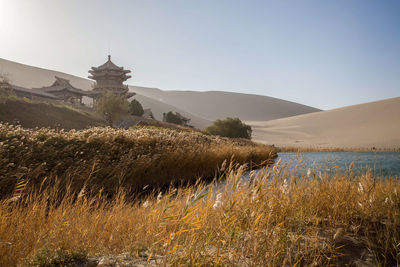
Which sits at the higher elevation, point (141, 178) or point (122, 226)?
point (122, 226)

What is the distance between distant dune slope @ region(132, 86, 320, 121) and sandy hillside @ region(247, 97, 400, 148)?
6503 cm

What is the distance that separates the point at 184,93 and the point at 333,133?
141m

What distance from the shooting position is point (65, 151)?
7.22 metres

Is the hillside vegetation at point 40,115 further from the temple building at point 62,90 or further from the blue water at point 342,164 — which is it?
the blue water at point 342,164

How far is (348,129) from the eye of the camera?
5512 cm

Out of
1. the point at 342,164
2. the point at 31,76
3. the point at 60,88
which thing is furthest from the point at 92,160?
the point at 31,76

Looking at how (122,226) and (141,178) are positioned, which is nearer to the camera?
(122,226)

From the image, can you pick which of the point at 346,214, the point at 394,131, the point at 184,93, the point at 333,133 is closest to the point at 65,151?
the point at 346,214

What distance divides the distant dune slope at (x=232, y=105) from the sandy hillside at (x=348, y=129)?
65.0 m

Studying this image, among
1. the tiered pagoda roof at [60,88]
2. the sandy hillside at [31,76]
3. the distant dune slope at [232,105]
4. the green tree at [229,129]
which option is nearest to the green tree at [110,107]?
the green tree at [229,129]

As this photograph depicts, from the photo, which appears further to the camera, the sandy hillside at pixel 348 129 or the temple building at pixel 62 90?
the sandy hillside at pixel 348 129

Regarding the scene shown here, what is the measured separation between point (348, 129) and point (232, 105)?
10288 cm

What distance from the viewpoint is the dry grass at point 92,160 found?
19.3 feet

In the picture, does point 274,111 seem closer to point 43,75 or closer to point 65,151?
point 43,75
